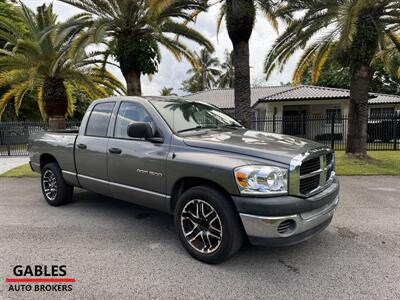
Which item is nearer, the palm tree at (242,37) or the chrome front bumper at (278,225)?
the chrome front bumper at (278,225)

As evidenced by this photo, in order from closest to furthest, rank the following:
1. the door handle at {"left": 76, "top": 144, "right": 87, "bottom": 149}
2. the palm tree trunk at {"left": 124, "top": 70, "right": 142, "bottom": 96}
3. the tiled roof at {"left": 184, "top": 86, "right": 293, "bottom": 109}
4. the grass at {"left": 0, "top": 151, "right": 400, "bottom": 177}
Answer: the door handle at {"left": 76, "top": 144, "right": 87, "bottom": 149}
the grass at {"left": 0, "top": 151, "right": 400, "bottom": 177}
the palm tree trunk at {"left": 124, "top": 70, "right": 142, "bottom": 96}
the tiled roof at {"left": 184, "top": 86, "right": 293, "bottom": 109}

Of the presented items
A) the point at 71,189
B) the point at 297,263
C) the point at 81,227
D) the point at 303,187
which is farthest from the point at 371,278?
the point at 71,189

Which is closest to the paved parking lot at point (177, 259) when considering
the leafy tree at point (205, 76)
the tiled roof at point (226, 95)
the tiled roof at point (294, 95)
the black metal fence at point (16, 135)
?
the black metal fence at point (16, 135)

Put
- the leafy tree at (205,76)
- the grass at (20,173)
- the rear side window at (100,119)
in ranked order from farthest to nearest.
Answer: the leafy tree at (205,76) < the grass at (20,173) < the rear side window at (100,119)

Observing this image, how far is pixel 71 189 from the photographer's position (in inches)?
214

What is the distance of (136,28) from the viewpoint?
9.84 meters

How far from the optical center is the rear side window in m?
4.54

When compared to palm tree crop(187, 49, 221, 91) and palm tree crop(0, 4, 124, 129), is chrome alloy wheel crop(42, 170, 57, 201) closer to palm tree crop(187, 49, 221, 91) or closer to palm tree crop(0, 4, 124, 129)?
palm tree crop(0, 4, 124, 129)

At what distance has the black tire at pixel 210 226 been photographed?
3.02 meters

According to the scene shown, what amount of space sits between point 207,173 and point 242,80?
600 cm

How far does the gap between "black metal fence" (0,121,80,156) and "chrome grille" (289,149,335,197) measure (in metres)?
13.1

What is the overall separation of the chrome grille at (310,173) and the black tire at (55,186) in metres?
4.24

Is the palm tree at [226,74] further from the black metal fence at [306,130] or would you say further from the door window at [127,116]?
the door window at [127,116]

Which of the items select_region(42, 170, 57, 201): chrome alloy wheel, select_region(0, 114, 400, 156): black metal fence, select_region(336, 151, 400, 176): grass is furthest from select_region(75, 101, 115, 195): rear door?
select_region(0, 114, 400, 156): black metal fence
